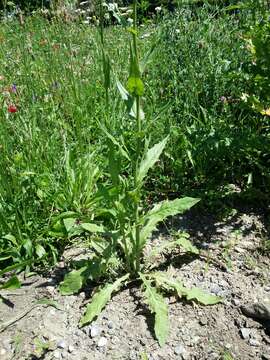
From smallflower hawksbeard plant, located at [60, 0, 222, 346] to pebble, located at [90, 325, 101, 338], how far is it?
4cm

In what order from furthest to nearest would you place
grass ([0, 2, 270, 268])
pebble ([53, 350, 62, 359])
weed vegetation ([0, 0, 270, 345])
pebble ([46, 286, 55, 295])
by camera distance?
grass ([0, 2, 270, 268]) < pebble ([46, 286, 55, 295]) < weed vegetation ([0, 0, 270, 345]) < pebble ([53, 350, 62, 359])

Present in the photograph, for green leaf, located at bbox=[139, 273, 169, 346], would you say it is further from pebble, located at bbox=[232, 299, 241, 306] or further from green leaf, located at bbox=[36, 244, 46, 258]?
green leaf, located at bbox=[36, 244, 46, 258]

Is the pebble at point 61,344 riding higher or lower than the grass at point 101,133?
lower

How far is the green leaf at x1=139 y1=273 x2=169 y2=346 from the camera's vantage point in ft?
6.48

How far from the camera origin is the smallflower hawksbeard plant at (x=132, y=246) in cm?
203

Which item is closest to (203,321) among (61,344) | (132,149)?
(61,344)

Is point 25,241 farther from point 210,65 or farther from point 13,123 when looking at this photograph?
point 210,65

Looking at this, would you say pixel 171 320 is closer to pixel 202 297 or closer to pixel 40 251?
pixel 202 297

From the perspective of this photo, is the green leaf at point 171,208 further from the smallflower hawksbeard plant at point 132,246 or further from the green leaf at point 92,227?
the green leaf at point 92,227

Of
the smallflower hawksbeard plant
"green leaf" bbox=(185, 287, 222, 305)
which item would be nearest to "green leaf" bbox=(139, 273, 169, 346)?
the smallflower hawksbeard plant

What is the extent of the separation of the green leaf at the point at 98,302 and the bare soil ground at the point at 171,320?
5 centimetres

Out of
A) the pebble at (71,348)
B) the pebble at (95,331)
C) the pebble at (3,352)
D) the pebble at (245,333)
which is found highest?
the pebble at (3,352)

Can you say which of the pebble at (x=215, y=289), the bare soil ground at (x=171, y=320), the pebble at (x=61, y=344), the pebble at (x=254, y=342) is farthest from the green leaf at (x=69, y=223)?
the pebble at (x=254, y=342)

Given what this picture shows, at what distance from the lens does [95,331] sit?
2062mm
